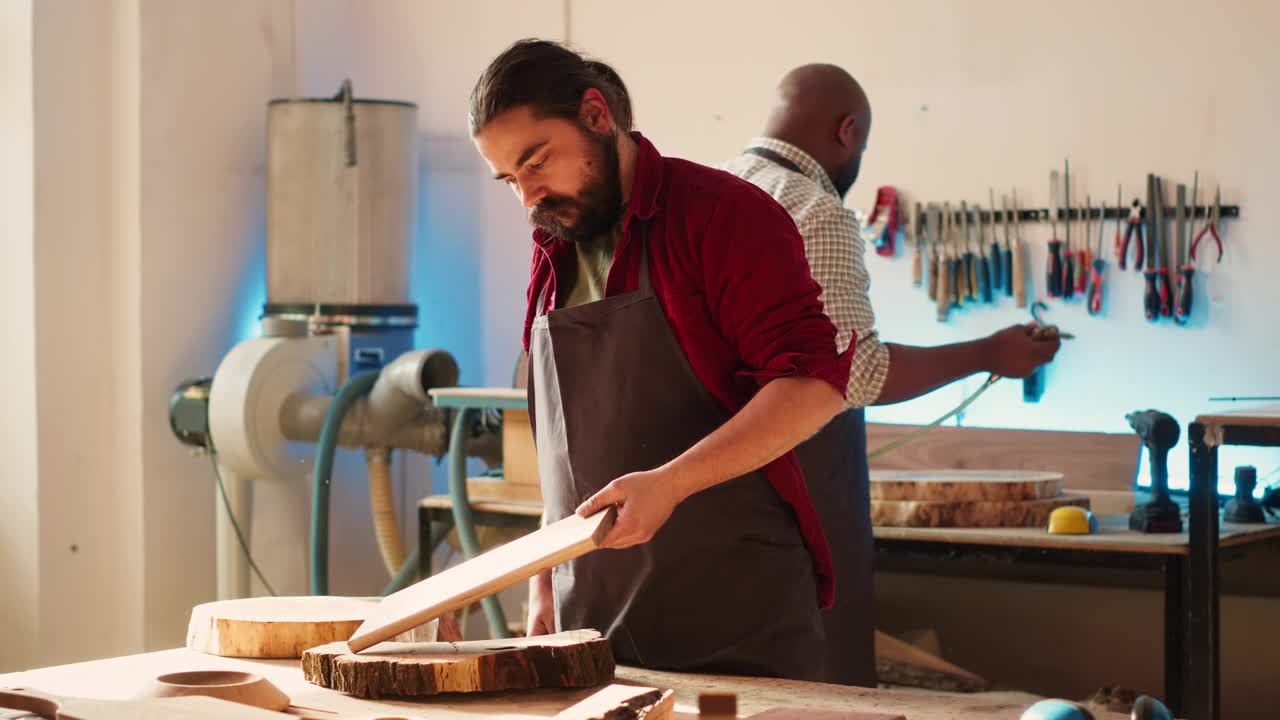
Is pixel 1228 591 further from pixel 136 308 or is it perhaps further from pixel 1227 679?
pixel 136 308

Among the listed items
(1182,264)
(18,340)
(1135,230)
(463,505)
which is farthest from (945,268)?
(18,340)

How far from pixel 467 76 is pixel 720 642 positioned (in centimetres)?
320

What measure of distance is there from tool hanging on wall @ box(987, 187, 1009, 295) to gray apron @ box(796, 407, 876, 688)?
4.79 feet

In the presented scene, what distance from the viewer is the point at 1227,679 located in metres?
3.61

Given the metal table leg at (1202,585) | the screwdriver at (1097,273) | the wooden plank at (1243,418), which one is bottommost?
the metal table leg at (1202,585)

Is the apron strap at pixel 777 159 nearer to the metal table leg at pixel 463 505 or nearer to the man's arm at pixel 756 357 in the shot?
the man's arm at pixel 756 357

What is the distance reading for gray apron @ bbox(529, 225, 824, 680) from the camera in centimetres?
165

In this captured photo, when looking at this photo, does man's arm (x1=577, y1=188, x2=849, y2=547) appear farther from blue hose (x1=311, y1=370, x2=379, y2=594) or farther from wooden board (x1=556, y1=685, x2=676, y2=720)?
blue hose (x1=311, y1=370, x2=379, y2=594)

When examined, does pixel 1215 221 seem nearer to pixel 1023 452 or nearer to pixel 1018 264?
pixel 1018 264

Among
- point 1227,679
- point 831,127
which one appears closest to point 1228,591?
point 1227,679

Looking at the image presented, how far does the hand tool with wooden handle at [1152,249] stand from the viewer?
3.59 m

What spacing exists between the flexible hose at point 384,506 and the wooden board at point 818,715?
288 cm

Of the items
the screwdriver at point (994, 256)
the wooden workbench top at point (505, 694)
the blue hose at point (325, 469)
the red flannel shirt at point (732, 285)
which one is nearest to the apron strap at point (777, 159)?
the red flannel shirt at point (732, 285)

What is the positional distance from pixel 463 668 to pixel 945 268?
2728 millimetres
